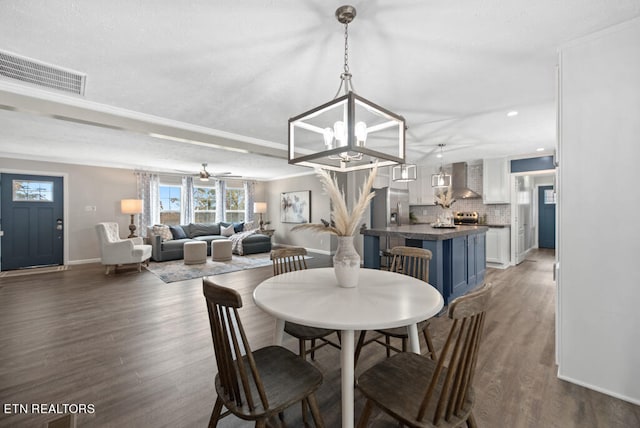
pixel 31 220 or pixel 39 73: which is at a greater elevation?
pixel 39 73

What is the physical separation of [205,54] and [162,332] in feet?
8.46

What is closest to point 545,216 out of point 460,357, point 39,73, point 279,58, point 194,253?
point 279,58

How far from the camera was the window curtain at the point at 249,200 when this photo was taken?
8.91 metres

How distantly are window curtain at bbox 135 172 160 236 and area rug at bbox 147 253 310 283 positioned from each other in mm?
1583

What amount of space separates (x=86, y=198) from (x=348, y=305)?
7.32 metres

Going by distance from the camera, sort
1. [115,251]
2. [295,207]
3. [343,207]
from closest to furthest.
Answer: [343,207]
[115,251]
[295,207]

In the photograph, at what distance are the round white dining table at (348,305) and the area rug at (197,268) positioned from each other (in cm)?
372

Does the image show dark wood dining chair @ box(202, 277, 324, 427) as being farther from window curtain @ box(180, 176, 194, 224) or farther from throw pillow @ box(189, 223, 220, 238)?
window curtain @ box(180, 176, 194, 224)

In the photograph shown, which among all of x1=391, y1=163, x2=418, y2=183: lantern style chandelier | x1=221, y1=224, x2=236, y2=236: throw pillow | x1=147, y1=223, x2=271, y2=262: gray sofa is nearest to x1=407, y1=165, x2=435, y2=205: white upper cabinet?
x1=391, y1=163, x2=418, y2=183: lantern style chandelier

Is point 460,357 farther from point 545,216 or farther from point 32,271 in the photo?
point 545,216

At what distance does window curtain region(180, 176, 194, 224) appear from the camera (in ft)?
25.5

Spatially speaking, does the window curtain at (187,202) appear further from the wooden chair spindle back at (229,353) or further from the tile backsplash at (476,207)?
the wooden chair spindle back at (229,353)

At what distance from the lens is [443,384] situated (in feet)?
2.91

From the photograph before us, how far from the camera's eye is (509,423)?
144cm
